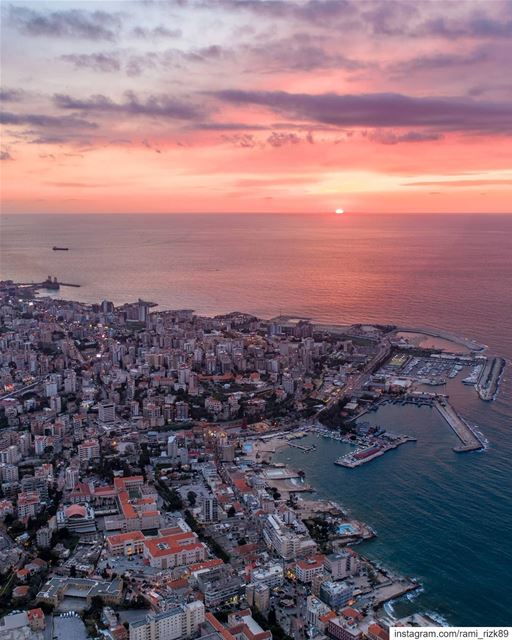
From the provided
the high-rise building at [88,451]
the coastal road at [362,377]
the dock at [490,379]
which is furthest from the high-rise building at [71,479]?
the dock at [490,379]

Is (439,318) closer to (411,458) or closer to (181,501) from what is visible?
(411,458)

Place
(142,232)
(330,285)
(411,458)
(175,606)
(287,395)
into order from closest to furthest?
(175,606) < (411,458) < (287,395) < (330,285) < (142,232)

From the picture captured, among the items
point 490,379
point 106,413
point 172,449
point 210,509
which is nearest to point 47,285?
point 106,413

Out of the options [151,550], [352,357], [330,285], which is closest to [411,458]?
[151,550]

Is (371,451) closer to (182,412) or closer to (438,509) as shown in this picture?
(438,509)

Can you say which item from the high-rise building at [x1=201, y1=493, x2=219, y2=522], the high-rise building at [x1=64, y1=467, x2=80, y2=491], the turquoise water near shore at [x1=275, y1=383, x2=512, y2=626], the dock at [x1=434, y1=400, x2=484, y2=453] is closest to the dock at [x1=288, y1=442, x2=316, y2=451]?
the turquoise water near shore at [x1=275, y1=383, x2=512, y2=626]

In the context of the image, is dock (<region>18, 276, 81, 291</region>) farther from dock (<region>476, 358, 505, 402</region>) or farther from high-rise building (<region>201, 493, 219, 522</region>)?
high-rise building (<region>201, 493, 219, 522</region>)
